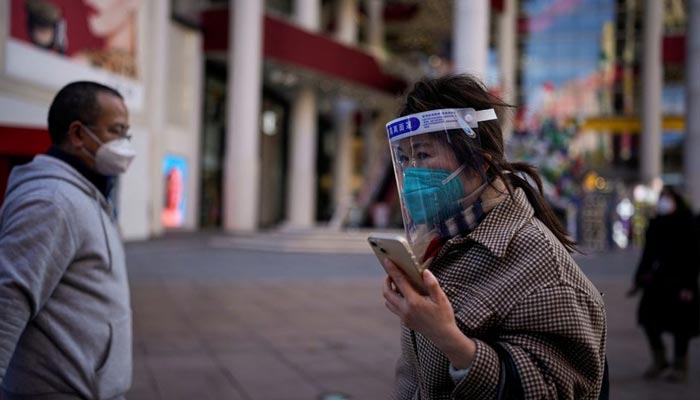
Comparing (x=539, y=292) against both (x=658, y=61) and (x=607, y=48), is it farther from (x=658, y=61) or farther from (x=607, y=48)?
(x=607, y=48)

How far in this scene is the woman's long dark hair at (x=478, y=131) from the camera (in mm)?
1526

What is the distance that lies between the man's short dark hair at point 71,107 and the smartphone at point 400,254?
1.45 metres

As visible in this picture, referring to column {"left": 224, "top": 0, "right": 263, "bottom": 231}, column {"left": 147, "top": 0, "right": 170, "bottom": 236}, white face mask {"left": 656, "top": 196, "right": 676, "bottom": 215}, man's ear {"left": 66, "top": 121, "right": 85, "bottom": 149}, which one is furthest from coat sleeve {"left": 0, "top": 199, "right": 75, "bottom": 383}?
column {"left": 224, "top": 0, "right": 263, "bottom": 231}

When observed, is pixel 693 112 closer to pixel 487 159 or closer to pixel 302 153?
pixel 302 153

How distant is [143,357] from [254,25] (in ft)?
66.0

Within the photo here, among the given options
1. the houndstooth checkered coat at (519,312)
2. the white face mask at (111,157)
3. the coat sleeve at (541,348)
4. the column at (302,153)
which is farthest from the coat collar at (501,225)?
the column at (302,153)

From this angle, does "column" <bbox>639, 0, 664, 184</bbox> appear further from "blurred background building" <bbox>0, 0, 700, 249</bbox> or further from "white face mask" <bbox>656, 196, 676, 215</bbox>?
"white face mask" <bbox>656, 196, 676, 215</bbox>

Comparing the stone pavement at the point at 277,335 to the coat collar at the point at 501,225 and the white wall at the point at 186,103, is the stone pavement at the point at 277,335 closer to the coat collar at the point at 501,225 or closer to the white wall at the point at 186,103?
the coat collar at the point at 501,225

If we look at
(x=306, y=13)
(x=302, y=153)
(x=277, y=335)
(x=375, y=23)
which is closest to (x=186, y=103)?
(x=302, y=153)

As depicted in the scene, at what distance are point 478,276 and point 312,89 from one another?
30.0 m

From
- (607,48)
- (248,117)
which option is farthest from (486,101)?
(607,48)

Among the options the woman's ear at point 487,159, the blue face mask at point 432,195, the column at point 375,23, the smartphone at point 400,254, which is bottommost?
the smartphone at point 400,254

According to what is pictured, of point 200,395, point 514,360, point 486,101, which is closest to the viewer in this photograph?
point 514,360

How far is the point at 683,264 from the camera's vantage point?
235 inches
